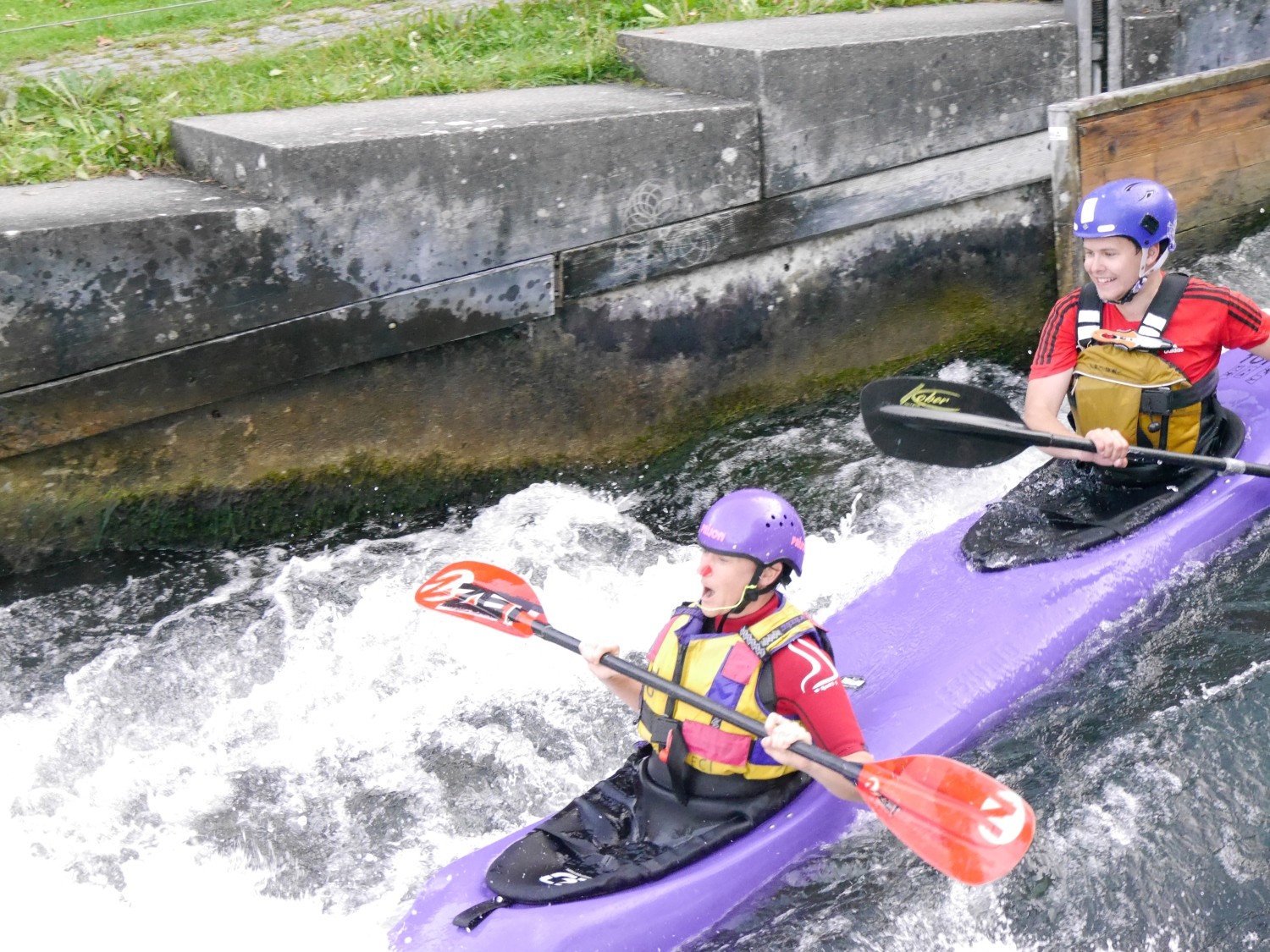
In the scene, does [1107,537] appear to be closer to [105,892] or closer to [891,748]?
Result: [891,748]

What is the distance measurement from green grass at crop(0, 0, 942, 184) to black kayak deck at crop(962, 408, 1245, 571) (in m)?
2.93

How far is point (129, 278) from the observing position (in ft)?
14.6

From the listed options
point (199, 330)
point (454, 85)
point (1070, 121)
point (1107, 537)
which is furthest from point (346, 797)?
point (1070, 121)

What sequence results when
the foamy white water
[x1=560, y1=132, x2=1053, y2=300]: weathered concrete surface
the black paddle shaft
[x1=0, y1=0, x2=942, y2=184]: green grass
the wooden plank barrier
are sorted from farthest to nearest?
the wooden plank barrier, [x1=560, y1=132, x2=1053, y2=300]: weathered concrete surface, [x1=0, y1=0, x2=942, y2=184]: green grass, the foamy white water, the black paddle shaft

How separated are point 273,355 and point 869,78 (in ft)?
9.17

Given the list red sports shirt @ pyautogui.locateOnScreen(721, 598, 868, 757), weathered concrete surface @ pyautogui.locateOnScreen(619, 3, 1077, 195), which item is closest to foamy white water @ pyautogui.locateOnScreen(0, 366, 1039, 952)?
red sports shirt @ pyautogui.locateOnScreen(721, 598, 868, 757)

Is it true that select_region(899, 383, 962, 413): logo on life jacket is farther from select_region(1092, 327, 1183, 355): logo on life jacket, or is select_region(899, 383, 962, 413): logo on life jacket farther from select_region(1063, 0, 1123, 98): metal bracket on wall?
select_region(1063, 0, 1123, 98): metal bracket on wall

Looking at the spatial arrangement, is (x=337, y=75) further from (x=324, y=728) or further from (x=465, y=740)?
(x=465, y=740)

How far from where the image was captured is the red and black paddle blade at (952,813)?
9.26ft

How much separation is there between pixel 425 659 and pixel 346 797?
28.4 inches

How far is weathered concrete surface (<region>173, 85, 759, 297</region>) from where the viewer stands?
4.77 m

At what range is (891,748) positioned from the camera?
11.5 ft

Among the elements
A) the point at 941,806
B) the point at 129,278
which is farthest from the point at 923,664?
the point at 129,278

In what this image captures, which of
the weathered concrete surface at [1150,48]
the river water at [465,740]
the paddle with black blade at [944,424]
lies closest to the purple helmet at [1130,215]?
the paddle with black blade at [944,424]
